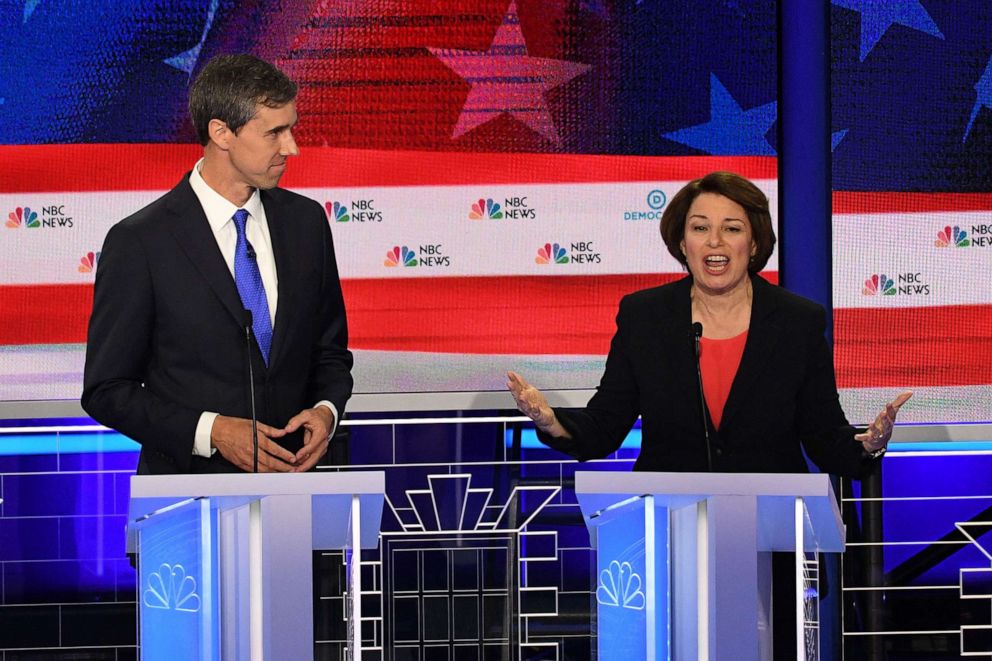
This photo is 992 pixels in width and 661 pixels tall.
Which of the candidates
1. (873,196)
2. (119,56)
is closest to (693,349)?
(873,196)

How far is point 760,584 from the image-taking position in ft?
7.30

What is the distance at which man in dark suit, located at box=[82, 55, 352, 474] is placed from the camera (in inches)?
115

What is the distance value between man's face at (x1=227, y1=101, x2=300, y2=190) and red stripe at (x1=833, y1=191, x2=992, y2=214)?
2.16m

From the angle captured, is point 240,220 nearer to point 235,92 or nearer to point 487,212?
point 235,92

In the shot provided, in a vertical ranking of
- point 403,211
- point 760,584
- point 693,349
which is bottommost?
point 760,584

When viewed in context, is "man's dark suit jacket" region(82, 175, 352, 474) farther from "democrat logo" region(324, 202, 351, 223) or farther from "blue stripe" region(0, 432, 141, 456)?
"blue stripe" region(0, 432, 141, 456)

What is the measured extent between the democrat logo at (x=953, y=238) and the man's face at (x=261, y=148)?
241 centimetres

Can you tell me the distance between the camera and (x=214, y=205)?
3082 millimetres

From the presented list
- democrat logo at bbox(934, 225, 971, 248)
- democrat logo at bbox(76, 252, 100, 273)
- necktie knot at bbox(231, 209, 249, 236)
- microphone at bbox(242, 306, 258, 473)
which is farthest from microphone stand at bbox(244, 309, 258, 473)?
democrat logo at bbox(934, 225, 971, 248)

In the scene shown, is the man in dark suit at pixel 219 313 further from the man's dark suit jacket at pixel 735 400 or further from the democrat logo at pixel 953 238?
the democrat logo at pixel 953 238

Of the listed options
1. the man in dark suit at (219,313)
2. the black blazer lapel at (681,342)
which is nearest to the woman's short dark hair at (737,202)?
the black blazer lapel at (681,342)

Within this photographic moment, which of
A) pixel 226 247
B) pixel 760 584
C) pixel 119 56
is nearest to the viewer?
pixel 760 584

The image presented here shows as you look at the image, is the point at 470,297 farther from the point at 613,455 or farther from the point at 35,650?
the point at 35,650

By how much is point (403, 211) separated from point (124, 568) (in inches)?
59.3
